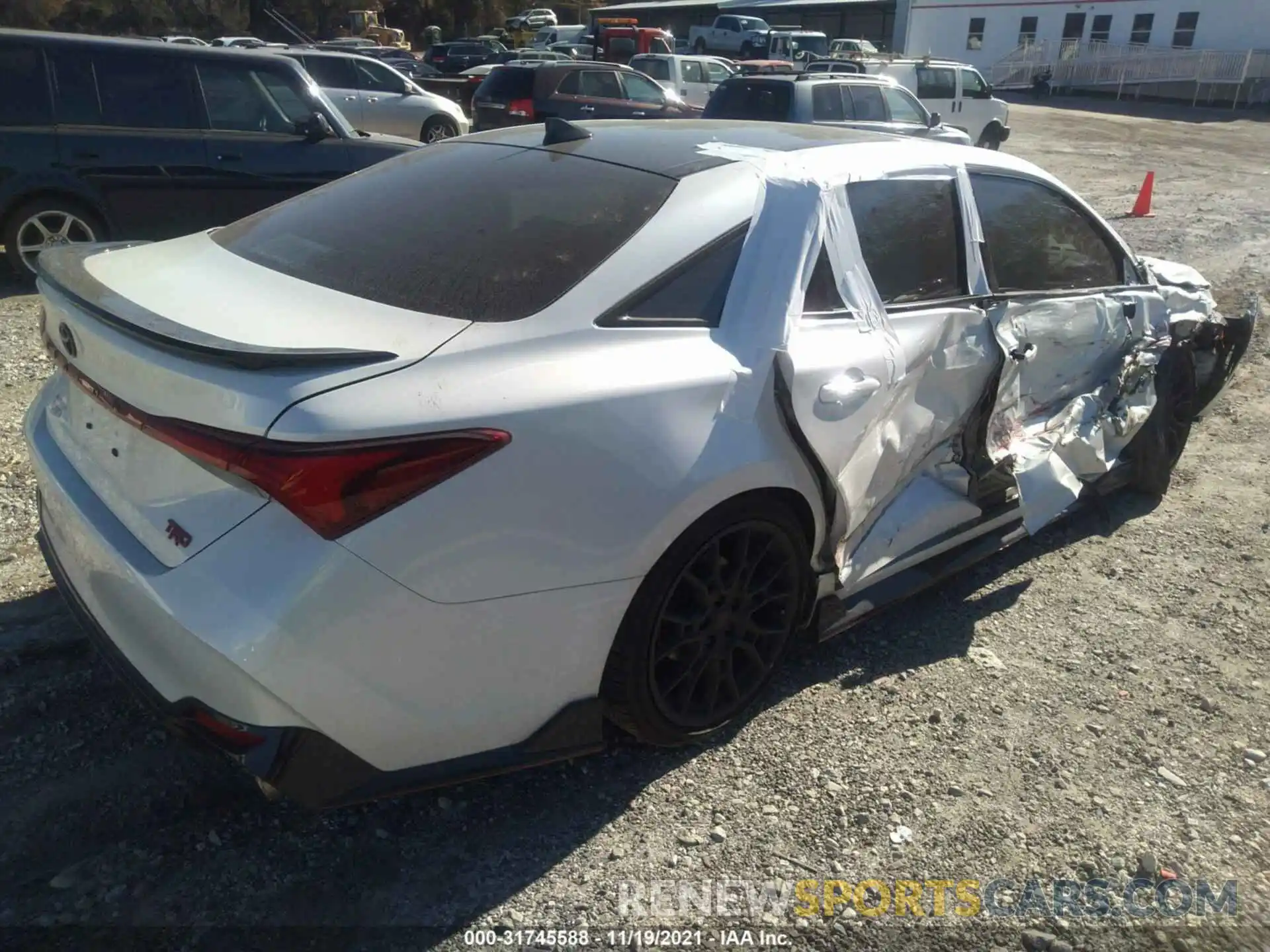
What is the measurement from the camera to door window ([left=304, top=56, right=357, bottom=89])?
50.0 feet

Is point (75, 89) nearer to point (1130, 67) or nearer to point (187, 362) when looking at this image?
point (187, 362)

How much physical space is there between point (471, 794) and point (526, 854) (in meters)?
0.26

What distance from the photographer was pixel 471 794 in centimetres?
271

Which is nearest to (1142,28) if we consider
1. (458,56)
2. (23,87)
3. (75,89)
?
(458,56)

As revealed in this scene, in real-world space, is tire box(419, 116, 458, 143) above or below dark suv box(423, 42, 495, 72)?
above

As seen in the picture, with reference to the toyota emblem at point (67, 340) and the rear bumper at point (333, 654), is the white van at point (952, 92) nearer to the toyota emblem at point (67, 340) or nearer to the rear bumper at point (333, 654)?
the toyota emblem at point (67, 340)

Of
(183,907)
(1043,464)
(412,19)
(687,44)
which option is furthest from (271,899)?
(412,19)

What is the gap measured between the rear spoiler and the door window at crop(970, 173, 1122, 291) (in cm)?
246

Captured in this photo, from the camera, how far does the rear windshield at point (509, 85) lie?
1534 cm

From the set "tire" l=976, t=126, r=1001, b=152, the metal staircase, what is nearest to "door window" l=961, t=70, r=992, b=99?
"tire" l=976, t=126, r=1001, b=152

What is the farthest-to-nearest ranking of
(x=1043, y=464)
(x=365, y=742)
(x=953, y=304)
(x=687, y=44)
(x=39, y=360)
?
(x=687, y=44)
(x=39, y=360)
(x=1043, y=464)
(x=953, y=304)
(x=365, y=742)

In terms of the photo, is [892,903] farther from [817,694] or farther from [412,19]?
[412,19]

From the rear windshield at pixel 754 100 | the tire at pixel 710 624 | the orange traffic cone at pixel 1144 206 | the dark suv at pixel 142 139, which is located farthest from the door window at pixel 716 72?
the tire at pixel 710 624

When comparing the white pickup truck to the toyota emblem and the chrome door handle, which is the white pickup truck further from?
the toyota emblem
